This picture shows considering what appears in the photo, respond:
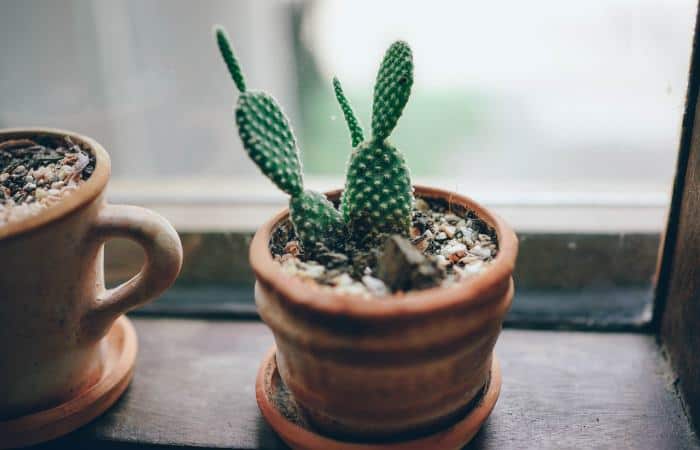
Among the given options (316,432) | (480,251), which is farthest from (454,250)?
(316,432)

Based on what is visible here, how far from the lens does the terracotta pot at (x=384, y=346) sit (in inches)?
20.3

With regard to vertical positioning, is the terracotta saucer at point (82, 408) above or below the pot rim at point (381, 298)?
below

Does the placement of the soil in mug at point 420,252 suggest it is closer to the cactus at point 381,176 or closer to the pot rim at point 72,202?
the cactus at point 381,176

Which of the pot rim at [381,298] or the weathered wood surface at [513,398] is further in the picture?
the weathered wood surface at [513,398]

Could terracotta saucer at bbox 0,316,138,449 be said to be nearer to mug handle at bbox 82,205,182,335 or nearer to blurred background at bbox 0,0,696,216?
mug handle at bbox 82,205,182,335

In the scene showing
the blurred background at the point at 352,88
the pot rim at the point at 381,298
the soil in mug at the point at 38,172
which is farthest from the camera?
the blurred background at the point at 352,88

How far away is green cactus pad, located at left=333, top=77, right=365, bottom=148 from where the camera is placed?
0.66 m

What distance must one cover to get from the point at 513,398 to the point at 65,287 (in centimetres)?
53

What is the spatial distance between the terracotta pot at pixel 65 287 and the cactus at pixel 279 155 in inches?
5.8

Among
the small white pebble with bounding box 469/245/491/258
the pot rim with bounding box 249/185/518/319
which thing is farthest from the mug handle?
the small white pebble with bounding box 469/245/491/258

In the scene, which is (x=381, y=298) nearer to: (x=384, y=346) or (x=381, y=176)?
(x=384, y=346)

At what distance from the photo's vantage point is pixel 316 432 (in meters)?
0.63

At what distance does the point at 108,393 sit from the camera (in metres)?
0.72

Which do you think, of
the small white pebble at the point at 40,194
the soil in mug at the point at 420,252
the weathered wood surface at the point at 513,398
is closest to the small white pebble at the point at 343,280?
the soil in mug at the point at 420,252
